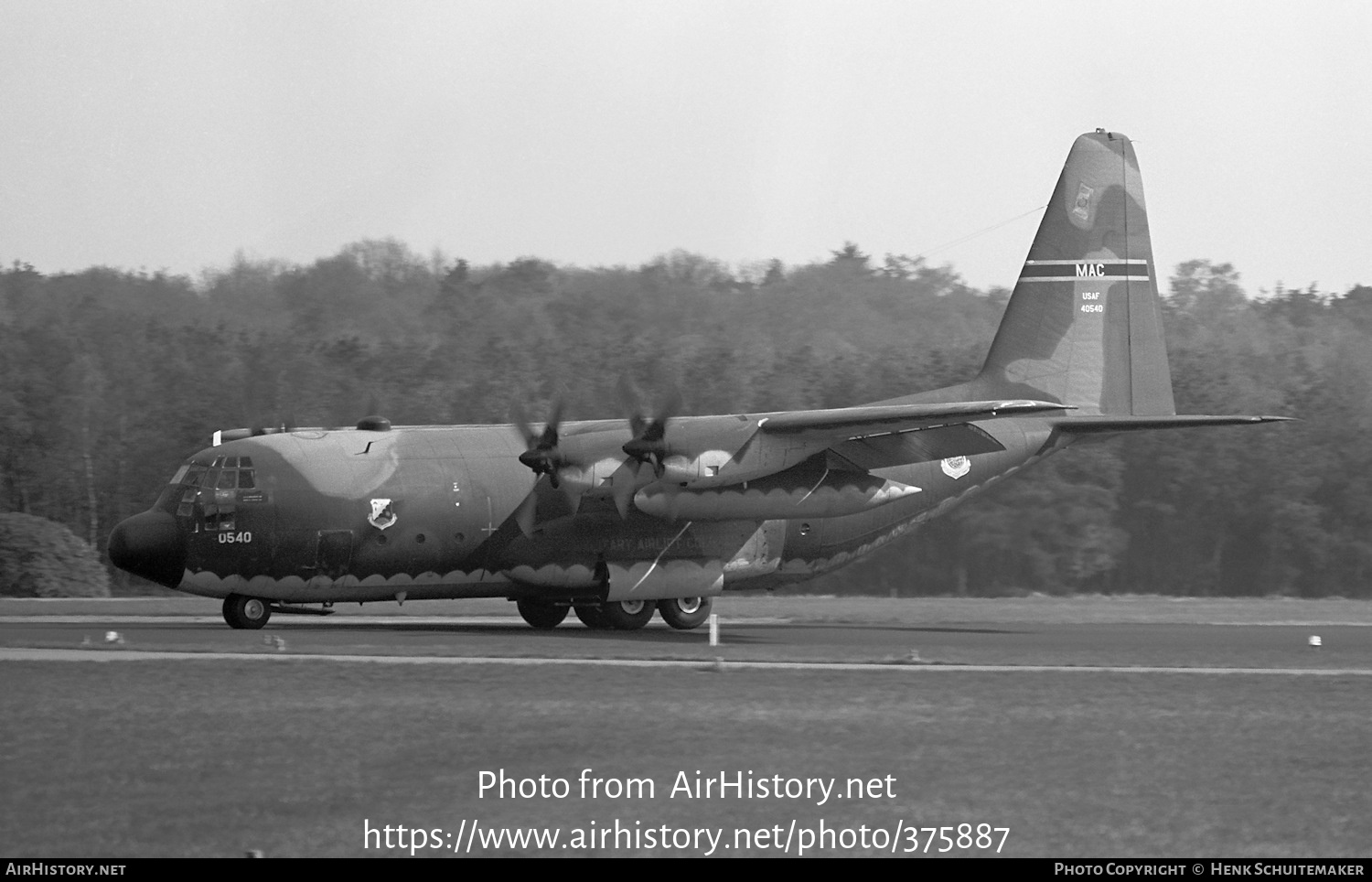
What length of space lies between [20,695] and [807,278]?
132 ft

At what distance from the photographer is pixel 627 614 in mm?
27391

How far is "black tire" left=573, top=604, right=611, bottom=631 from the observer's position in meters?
27.8

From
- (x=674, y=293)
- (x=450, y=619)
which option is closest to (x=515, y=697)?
(x=450, y=619)

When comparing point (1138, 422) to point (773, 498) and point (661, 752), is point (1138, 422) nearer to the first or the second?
point (773, 498)

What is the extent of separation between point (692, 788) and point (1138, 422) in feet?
57.2

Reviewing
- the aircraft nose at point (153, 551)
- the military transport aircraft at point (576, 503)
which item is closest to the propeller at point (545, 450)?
the military transport aircraft at point (576, 503)

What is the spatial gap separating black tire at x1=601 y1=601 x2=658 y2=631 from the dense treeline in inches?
514

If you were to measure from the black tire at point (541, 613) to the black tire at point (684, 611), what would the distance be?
1818 millimetres

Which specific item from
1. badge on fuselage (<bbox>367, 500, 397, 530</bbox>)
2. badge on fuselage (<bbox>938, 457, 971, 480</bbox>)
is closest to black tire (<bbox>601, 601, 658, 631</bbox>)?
badge on fuselage (<bbox>367, 500, 397, 530</bbox>)

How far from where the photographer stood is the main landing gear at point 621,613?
2739 centimetres

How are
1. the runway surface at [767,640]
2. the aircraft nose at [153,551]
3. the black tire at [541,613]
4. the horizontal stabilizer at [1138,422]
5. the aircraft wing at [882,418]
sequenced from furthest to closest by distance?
the black tire at [541,613]
the horizontal stabilizer at [1138,422]
the aircraft wing at [882,418]
the aircraft nose at [153,551]
the runway surface at [767,640]

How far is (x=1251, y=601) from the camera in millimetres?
40500

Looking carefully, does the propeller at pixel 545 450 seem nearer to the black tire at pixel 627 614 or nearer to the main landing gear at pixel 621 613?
the black tire at pixel 627 614

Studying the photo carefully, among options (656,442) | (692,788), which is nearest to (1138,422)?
(656,442)
